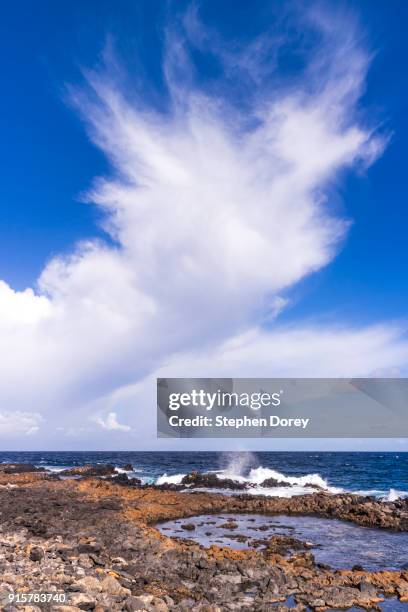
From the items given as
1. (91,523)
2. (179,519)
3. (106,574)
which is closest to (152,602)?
(106,574)

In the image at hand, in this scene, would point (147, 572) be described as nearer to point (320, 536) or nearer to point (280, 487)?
point (320, 536)

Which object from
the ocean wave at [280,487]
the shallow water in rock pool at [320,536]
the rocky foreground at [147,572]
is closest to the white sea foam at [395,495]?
the ocean wave at [280,487]

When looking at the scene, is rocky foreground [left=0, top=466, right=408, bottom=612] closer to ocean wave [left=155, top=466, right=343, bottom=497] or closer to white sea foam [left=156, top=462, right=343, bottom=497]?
white sea foam [left=156, top=462, right=343, bottom=497]

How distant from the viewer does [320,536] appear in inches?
1060

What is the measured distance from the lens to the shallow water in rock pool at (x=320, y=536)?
22.2 meters

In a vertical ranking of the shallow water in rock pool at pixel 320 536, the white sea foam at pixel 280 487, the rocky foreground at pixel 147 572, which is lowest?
the white sea foam at pixel 280 487

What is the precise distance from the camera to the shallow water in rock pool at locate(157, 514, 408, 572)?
22248 millimetres

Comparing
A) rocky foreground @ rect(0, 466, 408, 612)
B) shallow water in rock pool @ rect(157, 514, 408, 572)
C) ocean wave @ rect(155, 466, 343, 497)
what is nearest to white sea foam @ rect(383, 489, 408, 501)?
ocean wave @ rect(155, 466, 343, 497)

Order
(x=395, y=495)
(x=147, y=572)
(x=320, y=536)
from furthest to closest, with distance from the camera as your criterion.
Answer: (x=395, y=495), (x=320, y=536), (x=147, y=572)

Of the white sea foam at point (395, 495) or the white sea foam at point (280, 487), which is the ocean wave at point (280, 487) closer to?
the white sea foam at point (280, 487)

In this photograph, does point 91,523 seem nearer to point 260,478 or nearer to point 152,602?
point 152,602

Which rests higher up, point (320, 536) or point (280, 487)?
point (320, 536)

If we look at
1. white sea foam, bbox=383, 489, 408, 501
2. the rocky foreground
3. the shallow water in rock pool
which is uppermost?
the rocky foreground

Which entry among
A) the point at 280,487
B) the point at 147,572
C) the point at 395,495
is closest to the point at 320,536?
the point at 147,572
